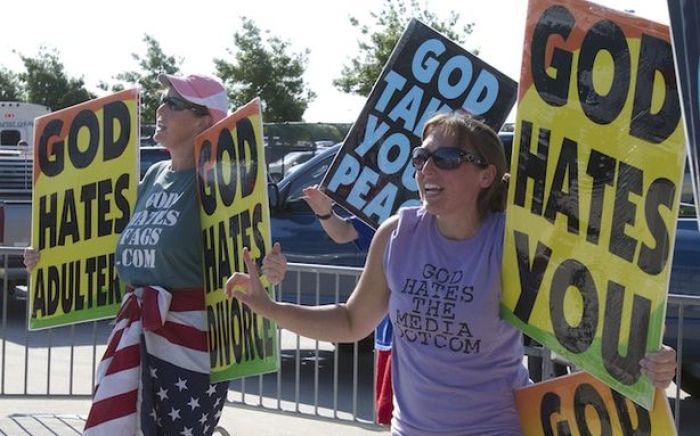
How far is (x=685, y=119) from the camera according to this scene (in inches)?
99.1

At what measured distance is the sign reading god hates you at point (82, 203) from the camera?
5164 mm

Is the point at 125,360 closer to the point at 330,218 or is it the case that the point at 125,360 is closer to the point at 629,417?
the point at 330,218

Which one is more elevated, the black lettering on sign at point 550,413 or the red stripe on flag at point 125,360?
the black lettering on sign at point 550,413

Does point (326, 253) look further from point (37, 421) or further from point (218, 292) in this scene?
point (218, 292)

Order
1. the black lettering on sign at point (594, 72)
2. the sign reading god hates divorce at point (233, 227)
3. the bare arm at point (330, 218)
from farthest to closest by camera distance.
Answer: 1. the bare arm at point (330, 218)
2. the sign reading god hates divorce at point (233, 227)
3. the black lettering on sign at point (594, 72)

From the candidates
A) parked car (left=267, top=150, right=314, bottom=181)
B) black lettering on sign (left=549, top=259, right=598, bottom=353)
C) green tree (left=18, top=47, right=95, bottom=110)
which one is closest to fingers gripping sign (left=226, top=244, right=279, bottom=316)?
black lettering on sign (left=549, top=259, right=598, bottom=353)

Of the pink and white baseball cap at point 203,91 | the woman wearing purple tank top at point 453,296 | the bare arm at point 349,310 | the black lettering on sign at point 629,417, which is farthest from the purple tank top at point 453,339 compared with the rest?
the pink and white baseball cap at point 203,91

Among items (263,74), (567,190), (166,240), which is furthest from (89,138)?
(263,74)

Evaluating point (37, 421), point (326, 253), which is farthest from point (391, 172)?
point (326, 253)

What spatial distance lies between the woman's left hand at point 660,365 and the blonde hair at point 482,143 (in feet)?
2.23

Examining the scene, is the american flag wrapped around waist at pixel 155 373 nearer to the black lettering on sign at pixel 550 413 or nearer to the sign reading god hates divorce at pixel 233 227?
the sign reading god hates divorce at pixel 233 227

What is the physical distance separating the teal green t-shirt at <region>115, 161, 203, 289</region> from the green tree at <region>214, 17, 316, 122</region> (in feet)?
137

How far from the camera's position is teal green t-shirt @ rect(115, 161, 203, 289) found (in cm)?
455

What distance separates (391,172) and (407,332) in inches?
63.1
